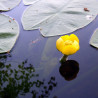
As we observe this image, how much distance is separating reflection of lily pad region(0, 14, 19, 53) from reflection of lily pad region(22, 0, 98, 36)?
11 centimetres

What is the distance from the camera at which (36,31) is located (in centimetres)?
140

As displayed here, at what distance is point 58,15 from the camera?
149 centimetres

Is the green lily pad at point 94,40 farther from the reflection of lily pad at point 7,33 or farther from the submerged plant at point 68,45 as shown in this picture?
the reflection of lily pad at point 7,33

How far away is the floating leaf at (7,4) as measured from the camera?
5.69 ft

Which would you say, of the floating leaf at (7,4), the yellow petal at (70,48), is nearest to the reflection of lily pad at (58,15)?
the floating leaf at (7,4)

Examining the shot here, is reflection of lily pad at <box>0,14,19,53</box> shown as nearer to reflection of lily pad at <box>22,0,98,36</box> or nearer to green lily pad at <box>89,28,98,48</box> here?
reflection of lily pad at <box>22,0,98,36</box>

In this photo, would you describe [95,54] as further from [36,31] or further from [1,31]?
[1,31]

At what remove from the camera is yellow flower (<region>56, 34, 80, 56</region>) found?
3.19 feet

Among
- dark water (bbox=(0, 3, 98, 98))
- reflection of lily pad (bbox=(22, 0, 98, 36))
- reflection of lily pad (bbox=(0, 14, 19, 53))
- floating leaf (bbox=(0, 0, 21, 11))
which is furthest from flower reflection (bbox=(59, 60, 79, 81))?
floating leaf (bbox=(0, 0, 21, 11))

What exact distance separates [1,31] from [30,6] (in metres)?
0.53

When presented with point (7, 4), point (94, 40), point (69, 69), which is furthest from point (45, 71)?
point (7, 4)

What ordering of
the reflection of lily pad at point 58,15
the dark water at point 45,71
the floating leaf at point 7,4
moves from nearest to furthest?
the dark water at point 45,71, the reflection of lily pad at point 58,15, the floating leaf at point 7,4

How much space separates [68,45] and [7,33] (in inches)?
24.9

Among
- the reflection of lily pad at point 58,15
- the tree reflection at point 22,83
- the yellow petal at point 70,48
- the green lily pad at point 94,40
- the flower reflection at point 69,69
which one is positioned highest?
the yellow petal at point 70,48
